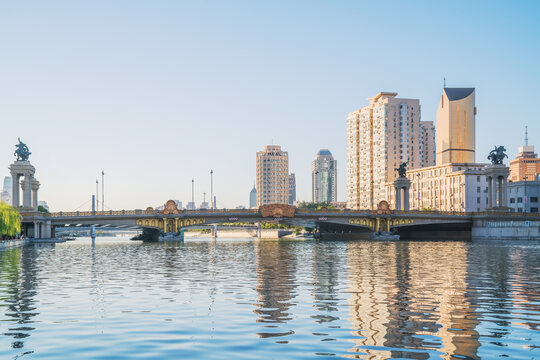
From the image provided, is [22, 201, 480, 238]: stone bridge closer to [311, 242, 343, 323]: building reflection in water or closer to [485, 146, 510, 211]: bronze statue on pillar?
[485, 146, 510, 211]: bronze statue on pillar

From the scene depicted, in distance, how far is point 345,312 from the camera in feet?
99.1

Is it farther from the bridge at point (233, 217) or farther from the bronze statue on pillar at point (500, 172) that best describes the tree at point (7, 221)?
the bronze statue on pillar at point (500, 172)

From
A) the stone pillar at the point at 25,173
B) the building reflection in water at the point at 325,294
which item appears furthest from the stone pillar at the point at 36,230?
the building reflection in water at the point at 325,294

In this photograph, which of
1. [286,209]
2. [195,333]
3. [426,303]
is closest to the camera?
[195,333]

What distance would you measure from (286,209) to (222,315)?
148 metres

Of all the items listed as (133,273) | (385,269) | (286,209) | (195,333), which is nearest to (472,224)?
(286,209)

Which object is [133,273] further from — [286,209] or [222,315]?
[286,209]

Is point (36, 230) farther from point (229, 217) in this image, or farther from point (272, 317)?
point (272, 317)

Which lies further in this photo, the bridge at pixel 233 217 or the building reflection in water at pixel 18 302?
the bridge at pixel 233 217

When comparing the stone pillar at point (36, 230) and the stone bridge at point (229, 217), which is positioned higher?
the stone bridge at point (229, 217)

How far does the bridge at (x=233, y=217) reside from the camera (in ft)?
555

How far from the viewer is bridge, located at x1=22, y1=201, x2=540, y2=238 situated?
16912 cm

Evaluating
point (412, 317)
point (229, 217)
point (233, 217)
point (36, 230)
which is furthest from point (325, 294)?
point (36, 230)

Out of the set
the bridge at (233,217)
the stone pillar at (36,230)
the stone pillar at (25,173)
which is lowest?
the stone pillar at (36,230)
